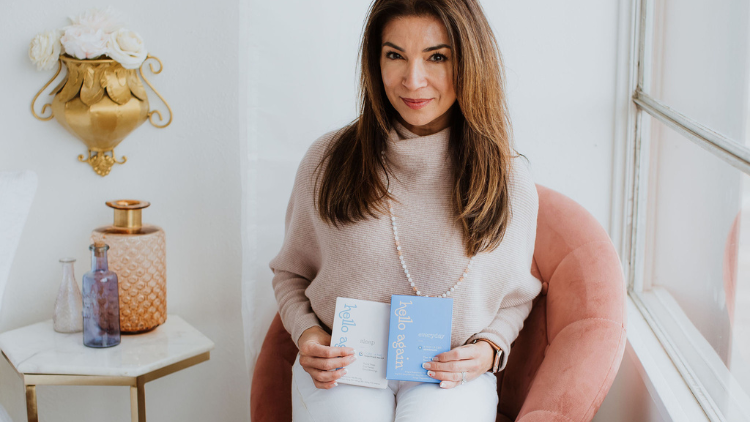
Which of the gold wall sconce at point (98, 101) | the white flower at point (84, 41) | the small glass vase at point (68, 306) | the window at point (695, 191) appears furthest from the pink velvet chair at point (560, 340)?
the white flower at point (84, 41)

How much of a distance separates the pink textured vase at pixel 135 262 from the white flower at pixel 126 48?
1.21ft

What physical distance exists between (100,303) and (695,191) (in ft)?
4.69

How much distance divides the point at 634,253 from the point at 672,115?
44cm

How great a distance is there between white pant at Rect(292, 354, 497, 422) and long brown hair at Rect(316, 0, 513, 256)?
28 centimetres

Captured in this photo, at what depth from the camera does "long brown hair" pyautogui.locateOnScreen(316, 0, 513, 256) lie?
1.18 meters

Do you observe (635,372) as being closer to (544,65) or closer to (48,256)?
(544,65)

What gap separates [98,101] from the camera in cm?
166

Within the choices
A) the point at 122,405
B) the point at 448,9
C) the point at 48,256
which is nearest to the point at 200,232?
the point at 48,256

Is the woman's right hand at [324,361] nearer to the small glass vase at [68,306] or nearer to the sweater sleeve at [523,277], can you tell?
the sweater sleeve at [523,277]

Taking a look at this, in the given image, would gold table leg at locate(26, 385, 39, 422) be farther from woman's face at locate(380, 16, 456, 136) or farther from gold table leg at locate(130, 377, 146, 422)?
woman's face at locate(380, 16, 456, 136)

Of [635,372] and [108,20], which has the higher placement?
[108,20]

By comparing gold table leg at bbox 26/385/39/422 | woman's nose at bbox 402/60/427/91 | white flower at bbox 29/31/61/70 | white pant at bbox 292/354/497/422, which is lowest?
gold table leg at bbox 26/385/39/422

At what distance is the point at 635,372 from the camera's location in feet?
4.50

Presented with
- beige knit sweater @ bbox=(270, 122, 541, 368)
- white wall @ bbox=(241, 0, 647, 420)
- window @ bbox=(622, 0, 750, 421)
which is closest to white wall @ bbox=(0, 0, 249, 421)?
white wall @ bbox=(241, 0, 647, 420)
